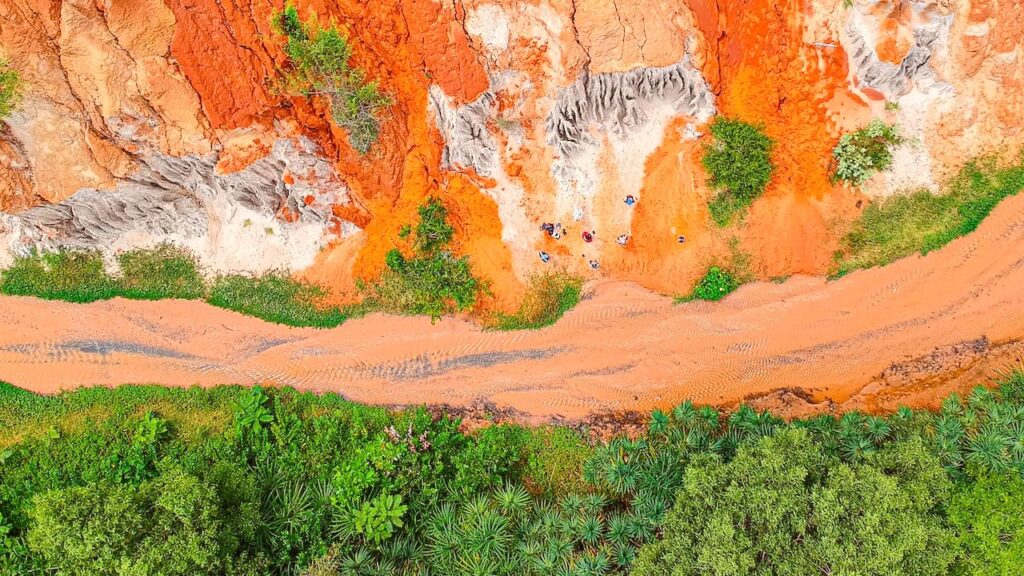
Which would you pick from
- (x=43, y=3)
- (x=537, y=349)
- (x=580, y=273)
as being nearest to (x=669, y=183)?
(x=580, y=273)

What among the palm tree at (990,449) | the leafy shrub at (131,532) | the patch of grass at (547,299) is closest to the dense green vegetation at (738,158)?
the patch of grass at (547,299)

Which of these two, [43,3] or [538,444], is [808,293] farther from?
[43,3]

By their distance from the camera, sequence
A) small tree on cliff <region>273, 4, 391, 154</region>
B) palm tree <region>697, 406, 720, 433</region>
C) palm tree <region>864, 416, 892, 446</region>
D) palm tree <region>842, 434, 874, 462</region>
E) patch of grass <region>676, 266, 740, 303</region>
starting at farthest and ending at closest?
patch of grass <region>676, 266, 740, 303</region> → palm tree <region>697, 406, 720, 433</region> → small tree on cliff <region>273, 4, 391, 154</region> → palm tree <region>864, 416, 892, 446</region> → palm tree <region>842, 434, 874, 462</region>

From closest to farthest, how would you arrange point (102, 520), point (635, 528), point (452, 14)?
point (102, 520) < point (635, 528) < point (452, 14)

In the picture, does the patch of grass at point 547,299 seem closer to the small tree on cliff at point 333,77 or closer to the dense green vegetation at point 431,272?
the dense green vegetation at point 431,272

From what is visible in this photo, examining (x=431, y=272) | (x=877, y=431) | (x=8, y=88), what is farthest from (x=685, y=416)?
(x=8, y=88)

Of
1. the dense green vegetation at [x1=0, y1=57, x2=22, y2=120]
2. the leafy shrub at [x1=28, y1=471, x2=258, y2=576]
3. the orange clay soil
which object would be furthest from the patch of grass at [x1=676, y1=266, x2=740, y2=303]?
the dense green vegetation at [x1=0, y1=57, x2=22, y2=120]

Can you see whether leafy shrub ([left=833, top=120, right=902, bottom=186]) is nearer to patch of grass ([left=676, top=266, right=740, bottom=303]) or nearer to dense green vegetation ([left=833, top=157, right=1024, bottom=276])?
dense green vegetation ([left=833, top=157, right=1024, bottom=276])
